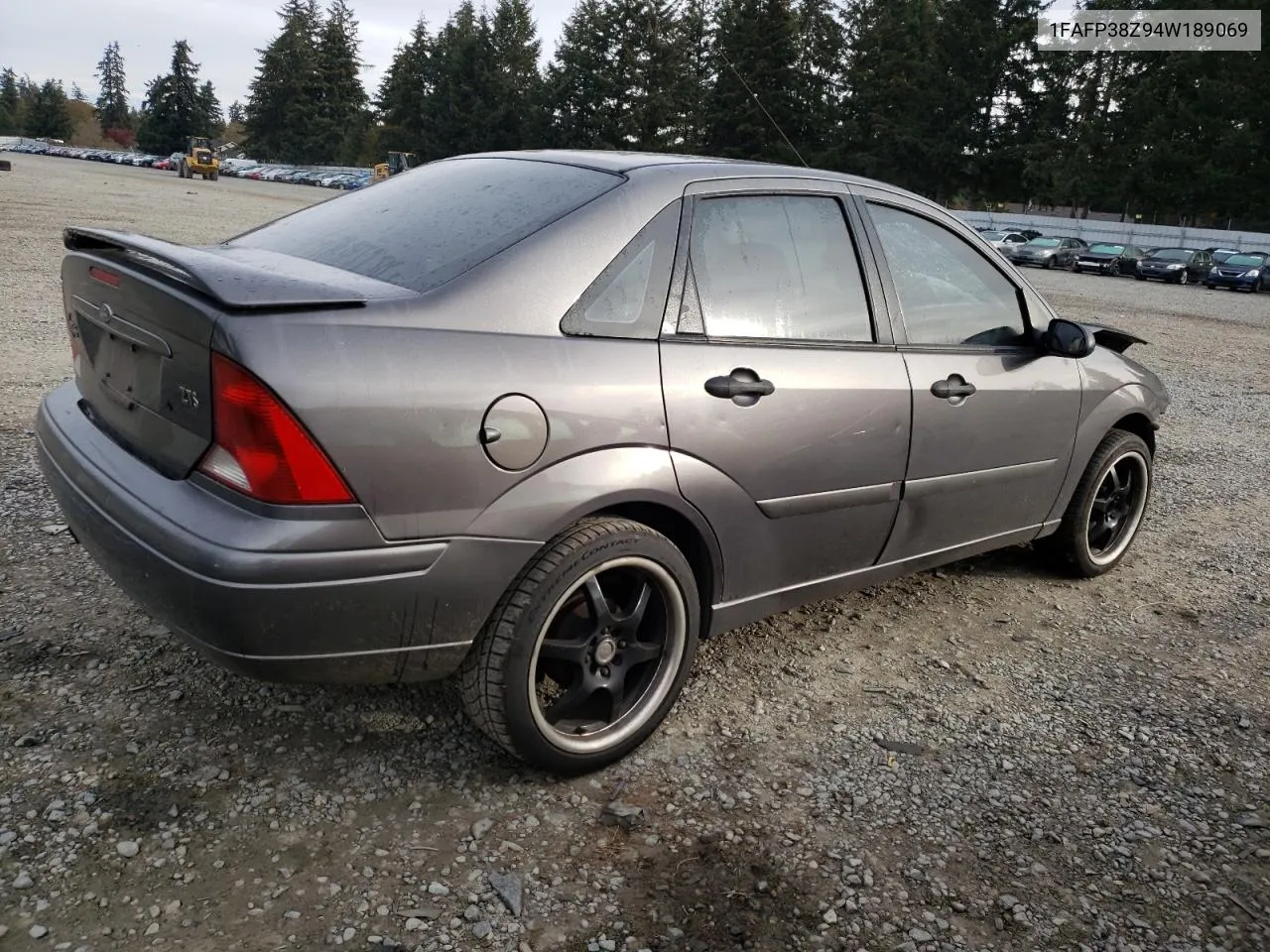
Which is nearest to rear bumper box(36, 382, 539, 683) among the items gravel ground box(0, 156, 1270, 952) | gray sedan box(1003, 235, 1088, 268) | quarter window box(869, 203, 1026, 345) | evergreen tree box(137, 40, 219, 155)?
gravel ground box(0, 156, 1270, 952)

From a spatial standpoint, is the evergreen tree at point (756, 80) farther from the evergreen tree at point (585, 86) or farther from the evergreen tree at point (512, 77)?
the evergreen tree at point (512, 77)

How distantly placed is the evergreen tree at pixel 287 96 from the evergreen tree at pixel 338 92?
0.77 m

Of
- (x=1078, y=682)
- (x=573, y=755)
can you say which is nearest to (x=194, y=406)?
(x=573, y=755)

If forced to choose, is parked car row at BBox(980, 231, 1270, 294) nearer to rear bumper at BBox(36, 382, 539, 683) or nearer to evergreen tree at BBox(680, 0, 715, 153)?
rear bumper at BBox(36, 382, 539, 683)

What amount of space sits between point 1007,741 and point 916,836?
683mm

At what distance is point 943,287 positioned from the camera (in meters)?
3.72

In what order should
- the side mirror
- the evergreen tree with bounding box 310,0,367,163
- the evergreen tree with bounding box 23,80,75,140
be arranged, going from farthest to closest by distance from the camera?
the evergreen tree with bounding box 23,80,75,140 → the evergreen tree with bounding box 310,0,367,163 → the side mirror

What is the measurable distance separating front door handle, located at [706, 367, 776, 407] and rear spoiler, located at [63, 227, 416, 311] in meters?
0.88

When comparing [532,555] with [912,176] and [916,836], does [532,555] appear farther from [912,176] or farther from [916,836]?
[912,176]

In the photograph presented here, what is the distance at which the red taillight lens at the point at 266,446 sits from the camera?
7.27 feet

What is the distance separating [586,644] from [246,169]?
288ft

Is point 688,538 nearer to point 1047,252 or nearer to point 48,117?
point 1047,252

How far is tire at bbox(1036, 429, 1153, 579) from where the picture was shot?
14.6 feet

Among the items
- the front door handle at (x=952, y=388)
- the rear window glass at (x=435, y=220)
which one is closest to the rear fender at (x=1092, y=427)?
the front door handle at (x=952, y=388)
